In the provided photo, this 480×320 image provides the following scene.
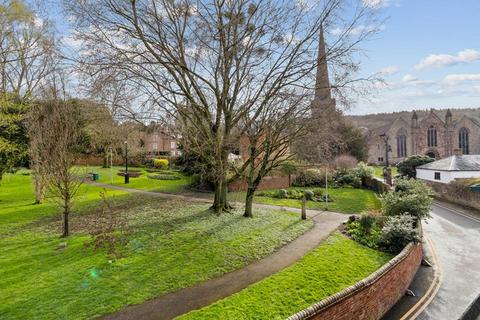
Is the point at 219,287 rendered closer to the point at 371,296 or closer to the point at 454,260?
the point at 371,296

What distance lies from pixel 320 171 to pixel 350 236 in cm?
1775

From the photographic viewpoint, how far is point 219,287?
27.3 feet

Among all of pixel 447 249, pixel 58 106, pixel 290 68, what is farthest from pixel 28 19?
pixel 447 249

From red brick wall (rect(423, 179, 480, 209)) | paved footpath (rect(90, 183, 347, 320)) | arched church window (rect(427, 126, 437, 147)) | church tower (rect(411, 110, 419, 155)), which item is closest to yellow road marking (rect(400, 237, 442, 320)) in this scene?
paved footpath (rect(90, 183, 347, 320))

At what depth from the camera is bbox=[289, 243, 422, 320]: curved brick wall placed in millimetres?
6331

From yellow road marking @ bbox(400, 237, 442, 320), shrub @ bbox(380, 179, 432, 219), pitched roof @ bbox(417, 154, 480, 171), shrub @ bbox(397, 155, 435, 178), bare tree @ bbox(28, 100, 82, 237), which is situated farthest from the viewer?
shrub @ bbox(397, 155, 435, 178)

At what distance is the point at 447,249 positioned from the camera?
1295 centimetres

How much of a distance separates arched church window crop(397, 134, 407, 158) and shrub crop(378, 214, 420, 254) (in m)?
61.4

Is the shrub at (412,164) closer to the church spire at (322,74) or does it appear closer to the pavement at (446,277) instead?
the pavement at (446,277)

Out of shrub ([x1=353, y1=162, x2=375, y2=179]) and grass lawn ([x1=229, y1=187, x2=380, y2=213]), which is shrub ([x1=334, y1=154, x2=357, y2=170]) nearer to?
shrub ([x1=353, y1=162, x2=375, y2=179])

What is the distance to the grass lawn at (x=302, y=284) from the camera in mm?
6992

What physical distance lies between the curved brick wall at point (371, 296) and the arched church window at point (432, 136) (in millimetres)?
63600

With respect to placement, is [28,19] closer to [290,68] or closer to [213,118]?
[213,118]

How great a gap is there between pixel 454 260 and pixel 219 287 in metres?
9.83
